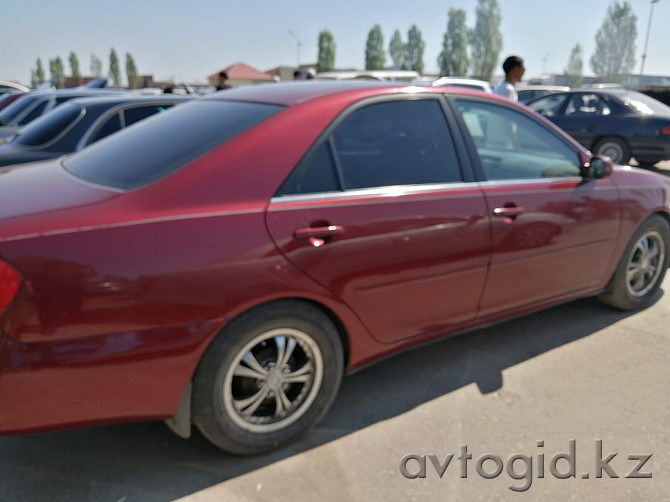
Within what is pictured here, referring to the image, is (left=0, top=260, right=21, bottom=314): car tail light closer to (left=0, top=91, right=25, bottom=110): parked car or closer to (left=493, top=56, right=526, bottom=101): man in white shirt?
(left=493, top=56, right=526, bottom=101): man in white shirt

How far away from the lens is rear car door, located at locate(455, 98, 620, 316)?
10.2ft

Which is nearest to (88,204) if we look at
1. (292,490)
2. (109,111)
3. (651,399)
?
(292,490)

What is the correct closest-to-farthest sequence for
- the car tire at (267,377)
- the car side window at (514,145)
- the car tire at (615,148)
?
the car tire at (267,377), the car side window at (514,145), the car tire at (615,148)

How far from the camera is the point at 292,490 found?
231 cm

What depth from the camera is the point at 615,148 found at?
1027 cm

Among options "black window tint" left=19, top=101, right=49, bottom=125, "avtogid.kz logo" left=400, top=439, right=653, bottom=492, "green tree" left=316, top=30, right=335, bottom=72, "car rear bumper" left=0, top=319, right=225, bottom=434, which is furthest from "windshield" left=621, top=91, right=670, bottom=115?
"green tree" left=316, top=30, right=335, bottom=72

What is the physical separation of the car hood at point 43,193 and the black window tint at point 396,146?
101 centimetres

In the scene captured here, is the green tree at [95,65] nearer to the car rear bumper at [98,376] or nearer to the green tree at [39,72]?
the green tree at [39,72]

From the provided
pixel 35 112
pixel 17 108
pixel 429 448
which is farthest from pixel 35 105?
pixel 429 448

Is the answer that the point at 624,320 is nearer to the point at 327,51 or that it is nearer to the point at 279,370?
the point at 279,370

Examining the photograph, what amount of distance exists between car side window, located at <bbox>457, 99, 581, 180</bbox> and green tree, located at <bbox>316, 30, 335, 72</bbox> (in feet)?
295

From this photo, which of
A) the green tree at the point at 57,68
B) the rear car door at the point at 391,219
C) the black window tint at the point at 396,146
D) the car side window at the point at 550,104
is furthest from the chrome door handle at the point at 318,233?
the green tree at the point at 57,68

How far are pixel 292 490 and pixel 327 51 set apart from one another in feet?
A: 306

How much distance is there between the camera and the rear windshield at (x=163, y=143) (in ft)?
7.82
